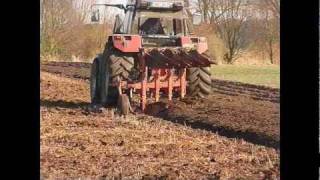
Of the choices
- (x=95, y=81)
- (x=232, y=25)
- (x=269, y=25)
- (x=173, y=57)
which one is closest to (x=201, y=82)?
(x=173, y=57)

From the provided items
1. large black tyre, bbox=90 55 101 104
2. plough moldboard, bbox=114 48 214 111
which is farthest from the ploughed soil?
plough moldboard, bbox=114 48 214 111

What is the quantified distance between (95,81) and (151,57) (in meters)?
0.36

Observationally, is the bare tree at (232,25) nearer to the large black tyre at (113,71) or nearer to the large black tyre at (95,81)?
the large black tyre at (113,71)

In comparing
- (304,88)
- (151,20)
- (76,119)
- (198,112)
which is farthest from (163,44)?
(304,88)

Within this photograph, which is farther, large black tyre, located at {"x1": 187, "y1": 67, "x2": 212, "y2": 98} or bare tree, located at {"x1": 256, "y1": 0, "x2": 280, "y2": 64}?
large black tyre, located at {"x1": 187, "y1": 67, "x2": 212, "y2": 98}

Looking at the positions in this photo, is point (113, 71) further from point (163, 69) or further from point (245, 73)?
point (245, 73)

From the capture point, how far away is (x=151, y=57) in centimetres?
328

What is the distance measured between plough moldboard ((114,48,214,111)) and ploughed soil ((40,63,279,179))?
0.17m

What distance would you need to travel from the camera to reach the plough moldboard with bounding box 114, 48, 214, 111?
326 cm

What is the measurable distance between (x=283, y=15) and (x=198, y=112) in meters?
0.84

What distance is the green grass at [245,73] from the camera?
2.99 meters

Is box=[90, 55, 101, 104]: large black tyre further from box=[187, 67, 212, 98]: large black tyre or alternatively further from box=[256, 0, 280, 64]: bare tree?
box=[256, 0, 280, 64]: bare tree

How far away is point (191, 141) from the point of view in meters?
3.04
